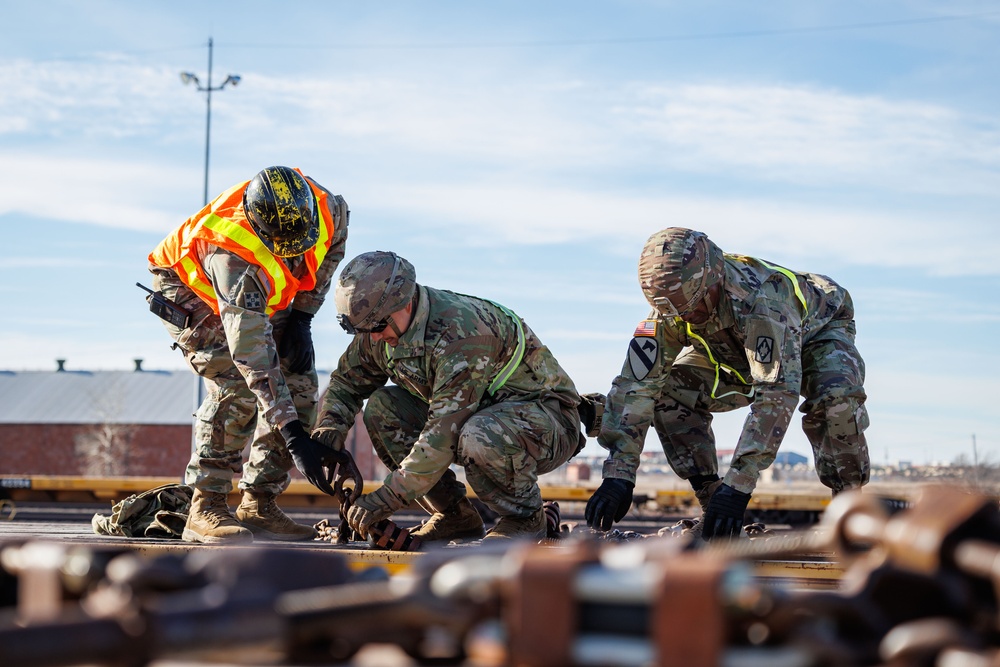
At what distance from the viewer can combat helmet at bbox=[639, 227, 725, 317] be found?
539 cm

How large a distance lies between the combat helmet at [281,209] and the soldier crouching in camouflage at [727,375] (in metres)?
1.69

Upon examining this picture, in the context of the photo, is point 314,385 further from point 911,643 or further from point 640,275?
point 911,643

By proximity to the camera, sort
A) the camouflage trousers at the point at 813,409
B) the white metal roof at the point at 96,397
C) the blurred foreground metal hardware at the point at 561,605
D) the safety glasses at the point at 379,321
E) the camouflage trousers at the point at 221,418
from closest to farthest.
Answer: the blurred foreground metal hardware at the point at 561,605
the safety glasses at the point at 379,321
the camouflage trousers at the point at 813,409
the camouflage trousers at the point at 221,418
the white metal roof at the point at 96,397

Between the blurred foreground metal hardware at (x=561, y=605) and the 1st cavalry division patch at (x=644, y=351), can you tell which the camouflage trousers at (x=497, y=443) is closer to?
the 1st cavalry division patch at (x=644, y=351)

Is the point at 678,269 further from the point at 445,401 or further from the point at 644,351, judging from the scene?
the point at 445,401

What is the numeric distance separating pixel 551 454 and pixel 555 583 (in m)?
4.28

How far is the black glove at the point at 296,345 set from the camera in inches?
249

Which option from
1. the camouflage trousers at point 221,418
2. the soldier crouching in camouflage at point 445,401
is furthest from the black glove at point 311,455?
the camouflage trousers at point 221,418

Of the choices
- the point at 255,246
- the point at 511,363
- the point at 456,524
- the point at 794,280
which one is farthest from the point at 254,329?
→ the point at 794,280

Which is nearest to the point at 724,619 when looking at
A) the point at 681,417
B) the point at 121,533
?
the point at 681,417

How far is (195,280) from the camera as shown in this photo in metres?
5.96

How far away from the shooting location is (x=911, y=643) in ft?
5.40

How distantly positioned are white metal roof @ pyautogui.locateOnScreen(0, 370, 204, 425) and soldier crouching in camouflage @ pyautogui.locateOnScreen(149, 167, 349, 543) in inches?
1501

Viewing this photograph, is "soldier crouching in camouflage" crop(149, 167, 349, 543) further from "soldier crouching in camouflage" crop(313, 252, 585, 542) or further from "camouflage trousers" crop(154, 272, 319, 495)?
"soldier crouching in camouflage" crop(313, 252, 585, 542)
